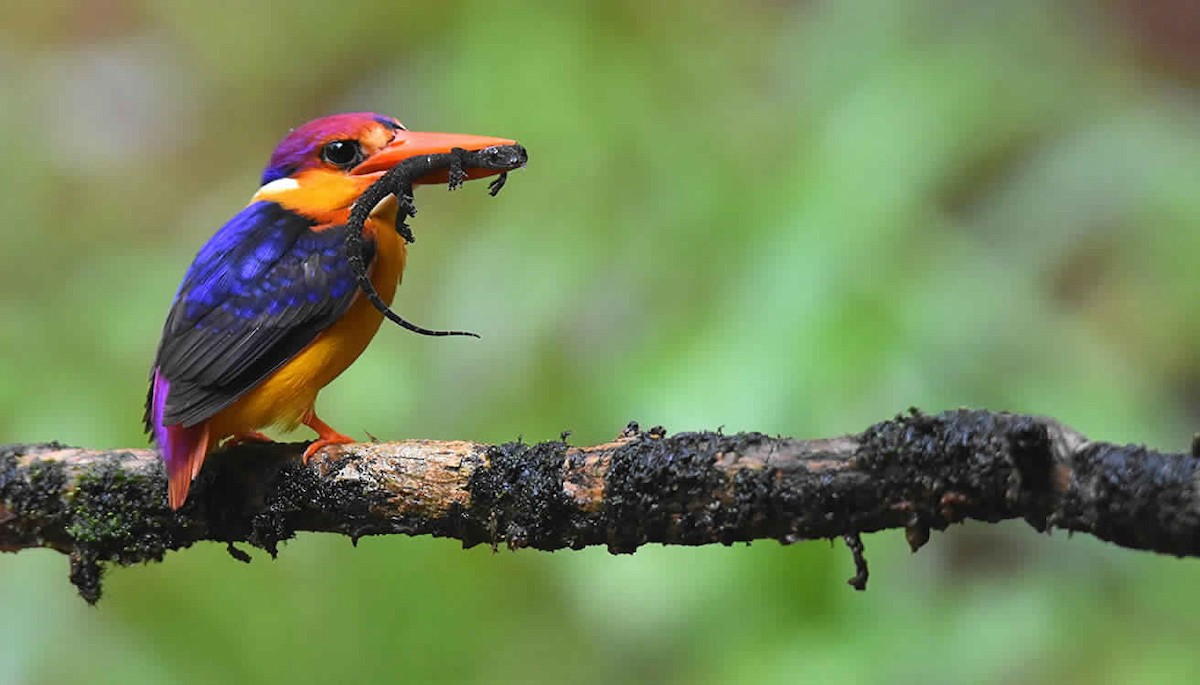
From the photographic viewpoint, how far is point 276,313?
83.1 inches

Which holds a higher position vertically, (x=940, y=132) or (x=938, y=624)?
(x=940, y=132)

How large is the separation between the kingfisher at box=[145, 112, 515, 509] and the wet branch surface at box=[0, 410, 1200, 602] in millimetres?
91

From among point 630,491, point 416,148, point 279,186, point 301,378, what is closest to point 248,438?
point 301,378

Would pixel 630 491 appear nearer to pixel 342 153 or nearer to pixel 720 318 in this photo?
pixel 342 153

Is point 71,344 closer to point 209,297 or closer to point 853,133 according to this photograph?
point 209,297

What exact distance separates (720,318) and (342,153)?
95 centimetres

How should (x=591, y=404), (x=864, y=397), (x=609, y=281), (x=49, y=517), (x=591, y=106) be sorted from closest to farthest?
1. (x=49, y=517)
2. (x=864, y=397)
3. (x=591, y=404)
4. (x=609, y=281)
5. (x=591, y=106)

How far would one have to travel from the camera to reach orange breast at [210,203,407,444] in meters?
2.12

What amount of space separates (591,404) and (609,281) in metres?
0.40

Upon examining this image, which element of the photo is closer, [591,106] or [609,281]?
[609,281]

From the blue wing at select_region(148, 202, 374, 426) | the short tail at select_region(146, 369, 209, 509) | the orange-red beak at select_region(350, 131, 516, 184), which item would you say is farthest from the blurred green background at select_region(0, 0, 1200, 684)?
the short tail at select_region(146, 369, 209, 509)

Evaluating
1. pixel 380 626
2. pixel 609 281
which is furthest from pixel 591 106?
pixel 380 626

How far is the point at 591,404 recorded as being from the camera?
9.87 ft

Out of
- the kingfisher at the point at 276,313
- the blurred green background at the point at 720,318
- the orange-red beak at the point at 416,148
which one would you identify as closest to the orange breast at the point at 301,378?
the kingfisher at the point at 276,313
